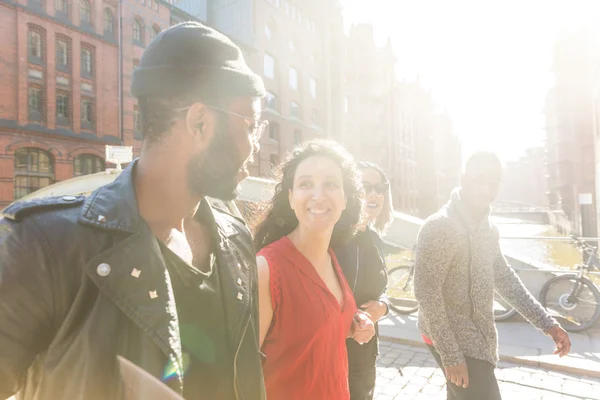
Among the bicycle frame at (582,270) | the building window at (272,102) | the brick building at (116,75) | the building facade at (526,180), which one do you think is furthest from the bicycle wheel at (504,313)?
the building facade at (526,180)

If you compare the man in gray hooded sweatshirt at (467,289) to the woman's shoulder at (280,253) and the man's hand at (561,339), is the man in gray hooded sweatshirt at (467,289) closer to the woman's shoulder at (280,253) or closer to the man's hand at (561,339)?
the man's hand at (561,339)

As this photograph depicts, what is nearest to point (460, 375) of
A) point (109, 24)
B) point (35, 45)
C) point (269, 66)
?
point (35, 45)

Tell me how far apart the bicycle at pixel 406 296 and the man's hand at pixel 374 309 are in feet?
15.1

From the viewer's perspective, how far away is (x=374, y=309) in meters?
3.14

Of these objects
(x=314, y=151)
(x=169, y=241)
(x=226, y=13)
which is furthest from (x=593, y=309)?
(x=226, y=13)

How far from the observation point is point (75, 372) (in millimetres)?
1133

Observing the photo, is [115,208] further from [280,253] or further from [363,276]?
[363,276]

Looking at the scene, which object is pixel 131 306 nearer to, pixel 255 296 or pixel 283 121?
pixel 255 296

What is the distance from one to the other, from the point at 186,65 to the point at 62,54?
27.0m

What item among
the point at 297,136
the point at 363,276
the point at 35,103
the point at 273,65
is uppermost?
the point at 273,65

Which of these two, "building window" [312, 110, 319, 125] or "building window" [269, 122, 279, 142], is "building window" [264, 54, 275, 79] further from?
"building window" [312, 110, 319, 125]

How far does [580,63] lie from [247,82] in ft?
155

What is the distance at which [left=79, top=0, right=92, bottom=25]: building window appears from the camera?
24.0m

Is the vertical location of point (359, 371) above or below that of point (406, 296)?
above
